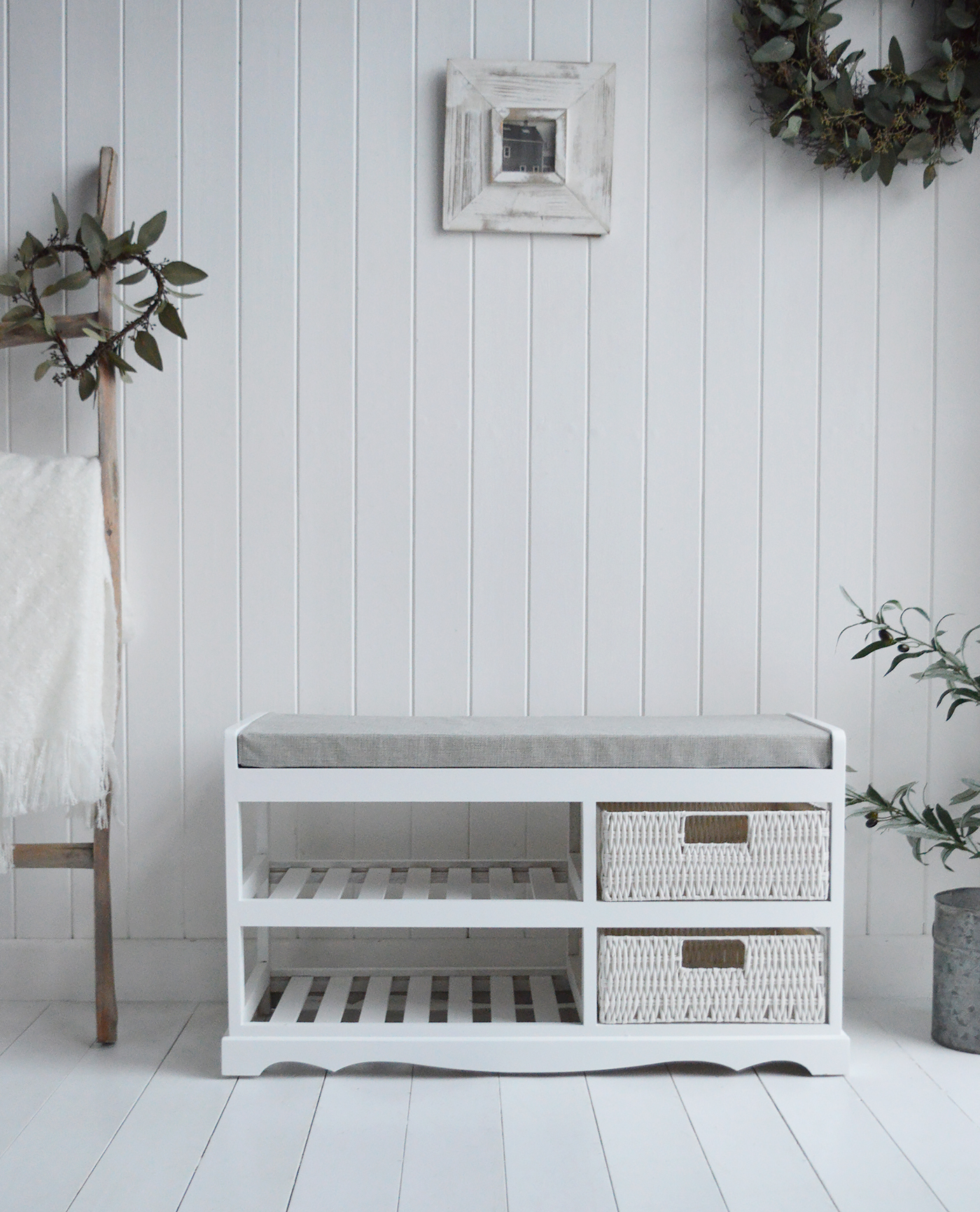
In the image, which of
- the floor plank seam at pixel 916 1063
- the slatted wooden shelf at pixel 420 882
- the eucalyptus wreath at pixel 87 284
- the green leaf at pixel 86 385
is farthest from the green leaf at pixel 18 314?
the floor plank seam at pixel 916 1063

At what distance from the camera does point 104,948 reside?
Result: 5.97 ft

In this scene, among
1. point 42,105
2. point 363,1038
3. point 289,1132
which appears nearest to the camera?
point 289,1132

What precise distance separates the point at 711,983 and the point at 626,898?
199mm

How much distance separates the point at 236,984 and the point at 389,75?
167 centimetres

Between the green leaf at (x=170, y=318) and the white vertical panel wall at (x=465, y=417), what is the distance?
19 cm

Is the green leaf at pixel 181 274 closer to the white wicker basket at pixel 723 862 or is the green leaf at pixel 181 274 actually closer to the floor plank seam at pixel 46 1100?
the white wicker basket at pixel 723 862

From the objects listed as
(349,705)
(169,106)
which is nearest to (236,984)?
(349,705)

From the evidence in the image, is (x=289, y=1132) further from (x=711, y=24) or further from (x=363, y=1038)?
(x=711, y=24)

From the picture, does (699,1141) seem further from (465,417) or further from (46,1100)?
(465,417)

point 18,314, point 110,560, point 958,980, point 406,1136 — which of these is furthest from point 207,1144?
point 18,314

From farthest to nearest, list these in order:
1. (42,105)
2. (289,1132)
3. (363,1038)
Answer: (42,105) → (363,1038) → (289,1132)

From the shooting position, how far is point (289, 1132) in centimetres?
148

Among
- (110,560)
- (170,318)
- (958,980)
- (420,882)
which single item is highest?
(170,318)

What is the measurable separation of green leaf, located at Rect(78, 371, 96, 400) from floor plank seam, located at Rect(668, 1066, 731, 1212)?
60.3 inches
